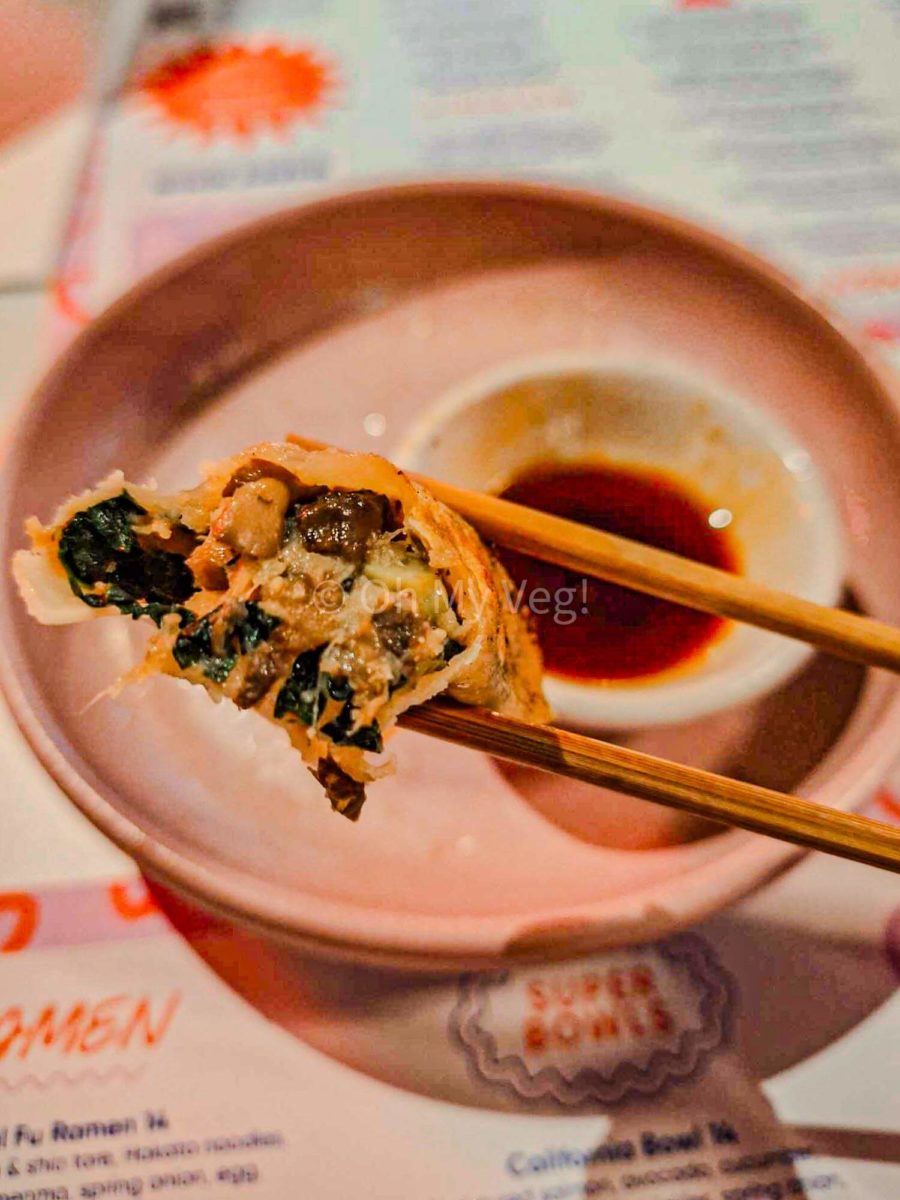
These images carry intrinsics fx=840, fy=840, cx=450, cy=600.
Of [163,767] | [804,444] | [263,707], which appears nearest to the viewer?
[263,707]

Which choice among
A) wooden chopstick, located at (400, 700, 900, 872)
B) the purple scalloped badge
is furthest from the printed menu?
wooden chopstick, located at (400, 700, 900, 872)

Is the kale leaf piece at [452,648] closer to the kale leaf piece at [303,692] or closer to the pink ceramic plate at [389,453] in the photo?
the kale leaf piece at [303,692]

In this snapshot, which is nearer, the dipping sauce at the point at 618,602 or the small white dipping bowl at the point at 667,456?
the small white dipping bowl at the point at 667,456

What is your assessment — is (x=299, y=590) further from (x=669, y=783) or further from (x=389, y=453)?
(x=389, y=453)

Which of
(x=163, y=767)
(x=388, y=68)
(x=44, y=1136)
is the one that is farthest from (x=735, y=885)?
(x=388, y=68)

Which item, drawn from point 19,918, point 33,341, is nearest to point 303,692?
point 19,918

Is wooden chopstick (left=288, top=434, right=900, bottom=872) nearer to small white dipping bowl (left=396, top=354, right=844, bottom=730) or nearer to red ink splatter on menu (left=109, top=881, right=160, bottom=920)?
small white dipping bowl (left=396, top=354, right=844, bottom=730)

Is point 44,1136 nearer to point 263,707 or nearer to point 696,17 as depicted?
point 263,707

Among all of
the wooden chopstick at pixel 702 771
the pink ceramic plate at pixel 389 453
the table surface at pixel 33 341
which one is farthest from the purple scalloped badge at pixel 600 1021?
the table surface at pixel 33 341
